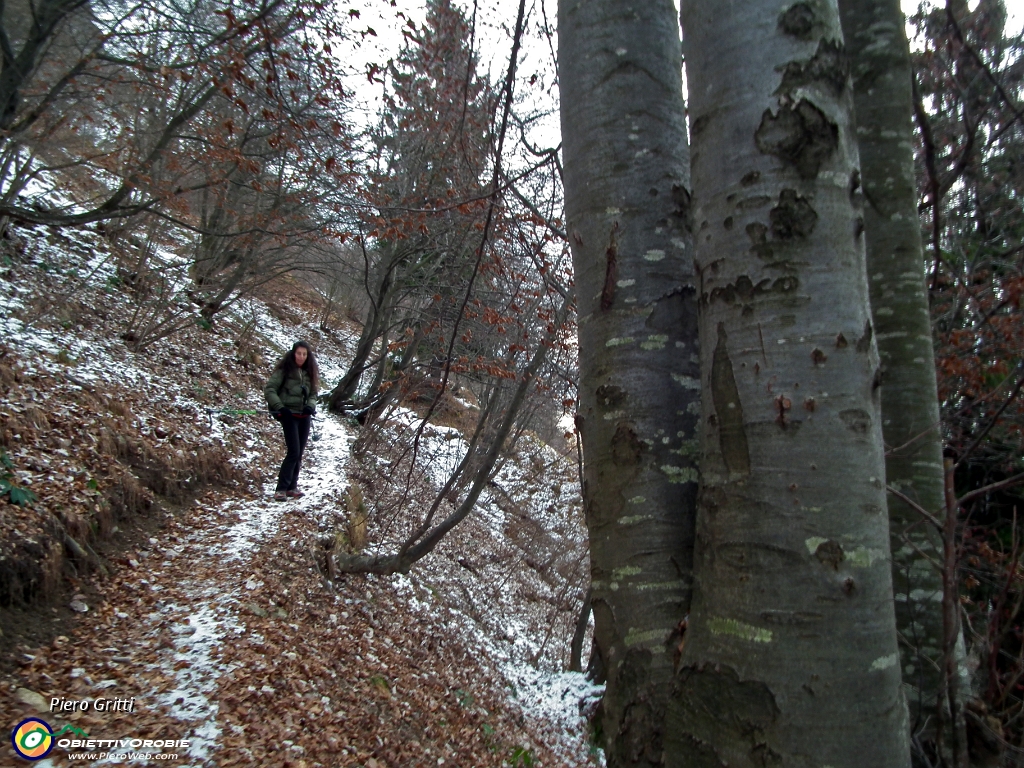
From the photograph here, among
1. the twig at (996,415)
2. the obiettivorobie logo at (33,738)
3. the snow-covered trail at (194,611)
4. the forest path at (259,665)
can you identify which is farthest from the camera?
the snow-covered trail at (194,611)

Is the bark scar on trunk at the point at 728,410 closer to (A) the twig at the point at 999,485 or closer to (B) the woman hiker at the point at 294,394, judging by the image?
(A) the twig at the point at 999,485

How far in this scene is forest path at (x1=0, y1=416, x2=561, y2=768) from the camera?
11.6ft

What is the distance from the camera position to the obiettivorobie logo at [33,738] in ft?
9.83

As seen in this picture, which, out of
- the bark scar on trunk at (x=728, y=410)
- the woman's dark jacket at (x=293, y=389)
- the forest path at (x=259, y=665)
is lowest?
Answer: the forest path at (x=259, y=665)

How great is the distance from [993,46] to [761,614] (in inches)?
248

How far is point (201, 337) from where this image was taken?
36.1 ft

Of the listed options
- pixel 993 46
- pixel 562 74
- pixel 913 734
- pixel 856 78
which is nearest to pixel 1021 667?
pixel 913 734

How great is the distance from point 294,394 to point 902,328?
20.5 feet

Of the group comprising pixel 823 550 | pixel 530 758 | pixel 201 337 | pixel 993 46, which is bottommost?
pixel 530 758

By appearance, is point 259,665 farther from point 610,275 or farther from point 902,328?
point 902,328

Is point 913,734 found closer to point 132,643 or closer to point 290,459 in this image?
point 132,643

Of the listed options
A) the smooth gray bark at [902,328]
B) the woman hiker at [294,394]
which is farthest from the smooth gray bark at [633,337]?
the woman hiker at [294,394]

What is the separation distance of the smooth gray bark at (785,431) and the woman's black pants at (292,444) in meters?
6.35

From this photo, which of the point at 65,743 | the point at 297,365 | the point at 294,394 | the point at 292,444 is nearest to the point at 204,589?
the point at 65,743
